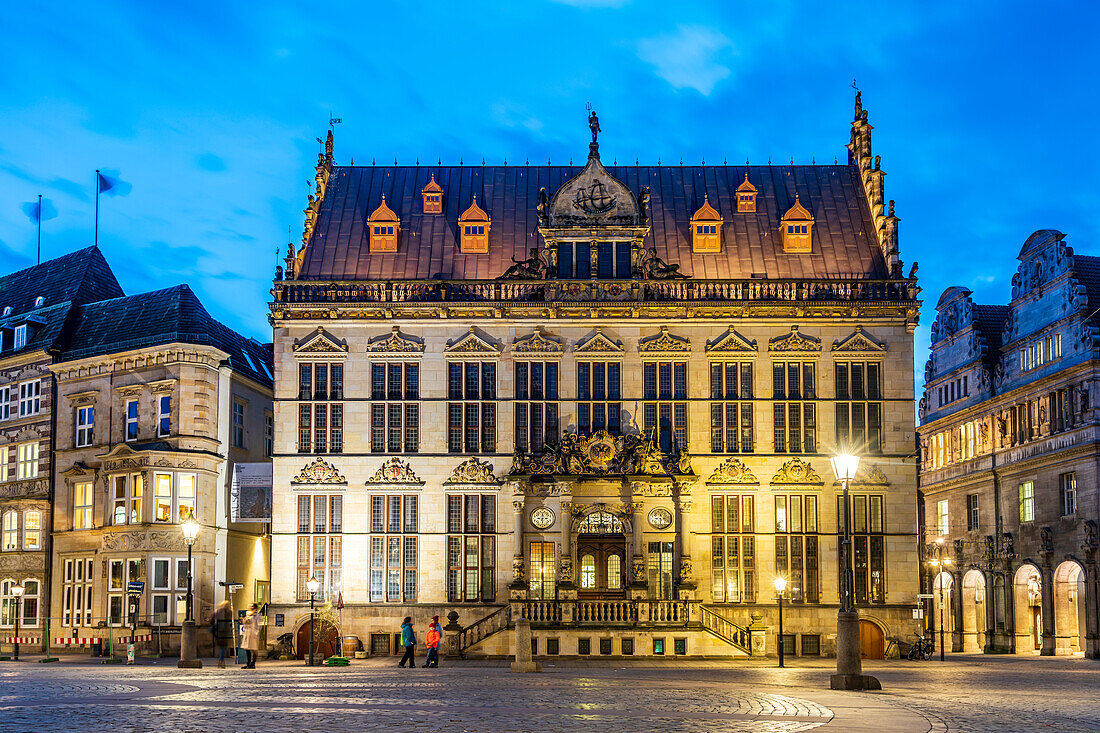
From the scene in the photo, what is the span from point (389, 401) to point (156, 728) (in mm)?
33422

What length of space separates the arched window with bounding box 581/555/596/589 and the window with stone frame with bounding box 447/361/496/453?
5.90 m

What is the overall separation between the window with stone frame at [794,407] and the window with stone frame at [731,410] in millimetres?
1100

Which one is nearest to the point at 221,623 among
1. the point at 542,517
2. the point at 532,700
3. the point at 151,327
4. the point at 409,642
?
the point at 151,327

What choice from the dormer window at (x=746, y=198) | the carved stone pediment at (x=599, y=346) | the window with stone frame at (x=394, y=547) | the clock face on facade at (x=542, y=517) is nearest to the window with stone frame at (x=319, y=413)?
the window with stone frame at (x=394, y=547)

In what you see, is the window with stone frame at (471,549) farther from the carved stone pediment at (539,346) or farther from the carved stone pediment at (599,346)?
the carved stone pediment at (599,346)

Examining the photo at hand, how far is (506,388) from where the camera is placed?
5238cm

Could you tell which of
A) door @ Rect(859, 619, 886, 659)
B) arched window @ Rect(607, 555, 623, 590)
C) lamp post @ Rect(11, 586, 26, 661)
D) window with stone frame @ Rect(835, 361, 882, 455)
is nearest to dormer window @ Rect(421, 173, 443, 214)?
arched window @ Rect(607, 555, 623, 590)

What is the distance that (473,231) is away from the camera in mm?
55750

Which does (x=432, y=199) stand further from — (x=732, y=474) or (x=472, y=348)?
(x=732, y=474)

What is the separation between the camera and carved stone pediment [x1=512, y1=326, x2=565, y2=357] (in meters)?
52.4

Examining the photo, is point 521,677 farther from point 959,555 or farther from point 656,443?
point 959,555

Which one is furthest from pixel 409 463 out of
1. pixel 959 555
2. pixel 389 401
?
pixel 959 555

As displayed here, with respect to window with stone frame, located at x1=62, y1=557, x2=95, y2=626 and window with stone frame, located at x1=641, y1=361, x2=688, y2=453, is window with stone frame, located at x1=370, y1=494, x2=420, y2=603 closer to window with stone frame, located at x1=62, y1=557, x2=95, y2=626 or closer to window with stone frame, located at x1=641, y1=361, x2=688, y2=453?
window with stone frame, located at x1=641, y1=361, x2=688, y2=453

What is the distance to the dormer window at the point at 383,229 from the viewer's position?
55594 mm
